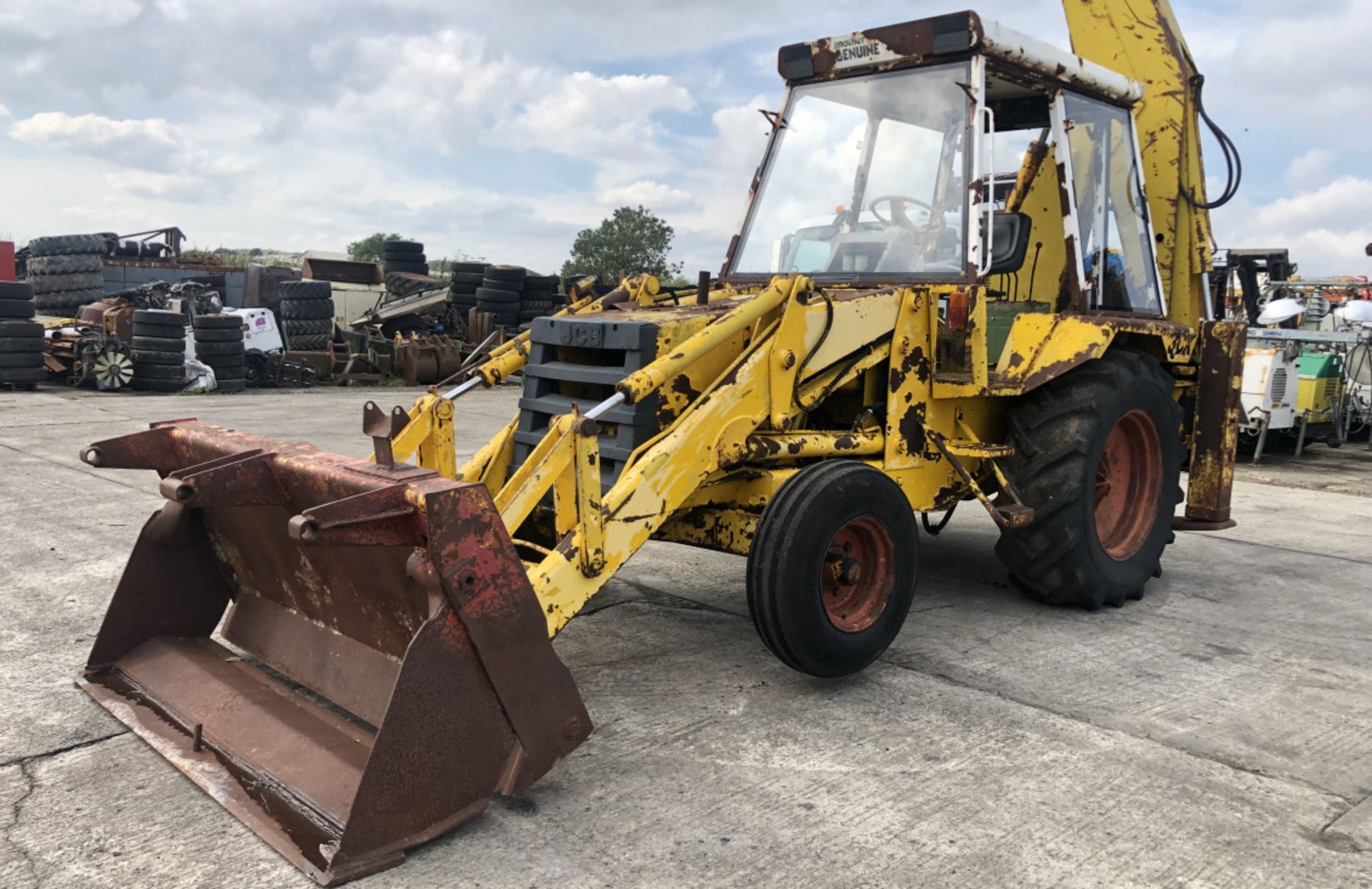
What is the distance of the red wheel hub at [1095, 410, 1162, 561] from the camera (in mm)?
5879

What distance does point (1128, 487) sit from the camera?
6023mm

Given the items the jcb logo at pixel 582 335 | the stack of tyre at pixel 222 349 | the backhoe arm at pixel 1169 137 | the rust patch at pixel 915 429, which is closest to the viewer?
the jcb logo at pixel 582 335

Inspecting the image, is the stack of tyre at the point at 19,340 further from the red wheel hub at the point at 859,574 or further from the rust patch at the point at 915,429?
the red wheel hub at the point at 859,574

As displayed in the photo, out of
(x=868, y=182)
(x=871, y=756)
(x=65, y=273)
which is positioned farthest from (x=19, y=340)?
(x=871, y=756)

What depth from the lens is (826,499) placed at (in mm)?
4023

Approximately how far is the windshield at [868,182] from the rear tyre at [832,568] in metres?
1.33

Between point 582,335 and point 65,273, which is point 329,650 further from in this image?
point 65,273

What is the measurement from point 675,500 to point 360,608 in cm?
113

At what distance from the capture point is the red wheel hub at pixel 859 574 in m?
4.27

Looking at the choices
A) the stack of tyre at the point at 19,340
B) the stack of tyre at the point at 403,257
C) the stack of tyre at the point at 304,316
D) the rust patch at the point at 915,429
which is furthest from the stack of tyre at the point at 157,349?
the rust patch at the point at 915,429

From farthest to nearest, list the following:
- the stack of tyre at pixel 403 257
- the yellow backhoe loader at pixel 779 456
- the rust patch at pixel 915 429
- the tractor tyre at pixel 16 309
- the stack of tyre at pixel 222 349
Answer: the stack of tyre at pixel 403 257 < the stack of tyre at pixel 222 349 < the tractor tyre at pixel 16 309 < the rust patch at pixel 915 429 < the yellow backhoe loader at pixel 779 456

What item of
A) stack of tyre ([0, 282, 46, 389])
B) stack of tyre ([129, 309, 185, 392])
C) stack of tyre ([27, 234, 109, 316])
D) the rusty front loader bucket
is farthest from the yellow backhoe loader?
stack of tyre ([27, 234, 109, 316])

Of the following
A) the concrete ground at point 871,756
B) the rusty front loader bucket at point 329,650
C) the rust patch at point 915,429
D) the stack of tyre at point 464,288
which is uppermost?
the stack of tyre at point 464,288

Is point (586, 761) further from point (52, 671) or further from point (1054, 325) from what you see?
point (1054, 325)
